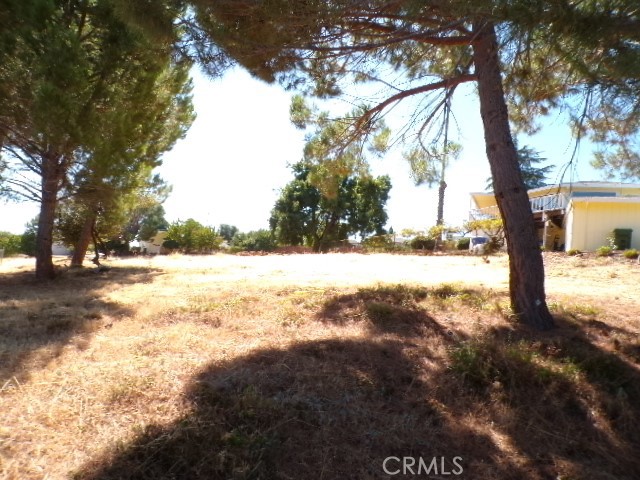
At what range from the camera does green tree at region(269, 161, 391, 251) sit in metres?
28.8

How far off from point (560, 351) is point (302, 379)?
247cm

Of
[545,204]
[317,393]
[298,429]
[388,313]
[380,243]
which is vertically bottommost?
[298,429]

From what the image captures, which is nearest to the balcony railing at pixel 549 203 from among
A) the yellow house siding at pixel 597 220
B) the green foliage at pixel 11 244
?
the yellow house siding at pixel 597 220

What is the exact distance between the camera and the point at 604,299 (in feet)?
22.1

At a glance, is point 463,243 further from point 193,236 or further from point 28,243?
point 28,243

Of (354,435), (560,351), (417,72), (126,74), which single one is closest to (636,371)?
(560,351)

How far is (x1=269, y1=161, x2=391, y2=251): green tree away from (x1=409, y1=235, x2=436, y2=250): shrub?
739cm

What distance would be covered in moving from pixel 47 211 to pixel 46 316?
463 centimetres

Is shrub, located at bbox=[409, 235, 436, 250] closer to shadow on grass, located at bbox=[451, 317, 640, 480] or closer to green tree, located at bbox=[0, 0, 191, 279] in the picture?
green tree, located at bbox=[0, 0, 191, 279]

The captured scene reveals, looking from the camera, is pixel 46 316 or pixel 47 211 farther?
pixel 47 211

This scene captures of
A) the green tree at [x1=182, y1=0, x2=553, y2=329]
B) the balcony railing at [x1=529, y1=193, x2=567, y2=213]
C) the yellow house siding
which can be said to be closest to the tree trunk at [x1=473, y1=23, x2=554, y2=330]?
the green tree at [x1=182, y1=0, x2=553, y2=329]

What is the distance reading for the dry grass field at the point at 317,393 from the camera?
2.57 metres

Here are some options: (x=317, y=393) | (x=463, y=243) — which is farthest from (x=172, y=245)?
(x=317, y=393)

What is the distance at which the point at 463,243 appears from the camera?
75.9 ft
